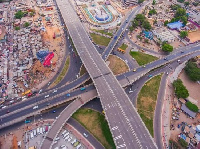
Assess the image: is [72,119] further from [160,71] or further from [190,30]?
[190,30]

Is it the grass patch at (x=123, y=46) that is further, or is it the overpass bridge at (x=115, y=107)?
the grass patch at (x=123, y=46)

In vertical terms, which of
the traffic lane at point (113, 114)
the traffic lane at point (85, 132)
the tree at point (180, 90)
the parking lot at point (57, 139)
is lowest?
the parking lot at point (57, 139)

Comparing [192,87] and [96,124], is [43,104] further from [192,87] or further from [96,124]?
[192,87]

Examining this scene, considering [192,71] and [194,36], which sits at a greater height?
[194,36]

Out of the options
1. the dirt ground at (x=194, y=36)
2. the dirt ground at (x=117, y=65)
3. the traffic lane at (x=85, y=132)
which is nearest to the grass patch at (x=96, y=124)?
the traffic lane at (x=85, y=132)

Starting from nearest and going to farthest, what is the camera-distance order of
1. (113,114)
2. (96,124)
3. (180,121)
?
(113,114), (96,124), (180,121)

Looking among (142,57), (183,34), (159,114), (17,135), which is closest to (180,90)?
(159,114)

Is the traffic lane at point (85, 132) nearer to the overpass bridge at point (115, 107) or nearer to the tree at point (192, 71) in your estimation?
the overpass bridge at point (115, 107)
